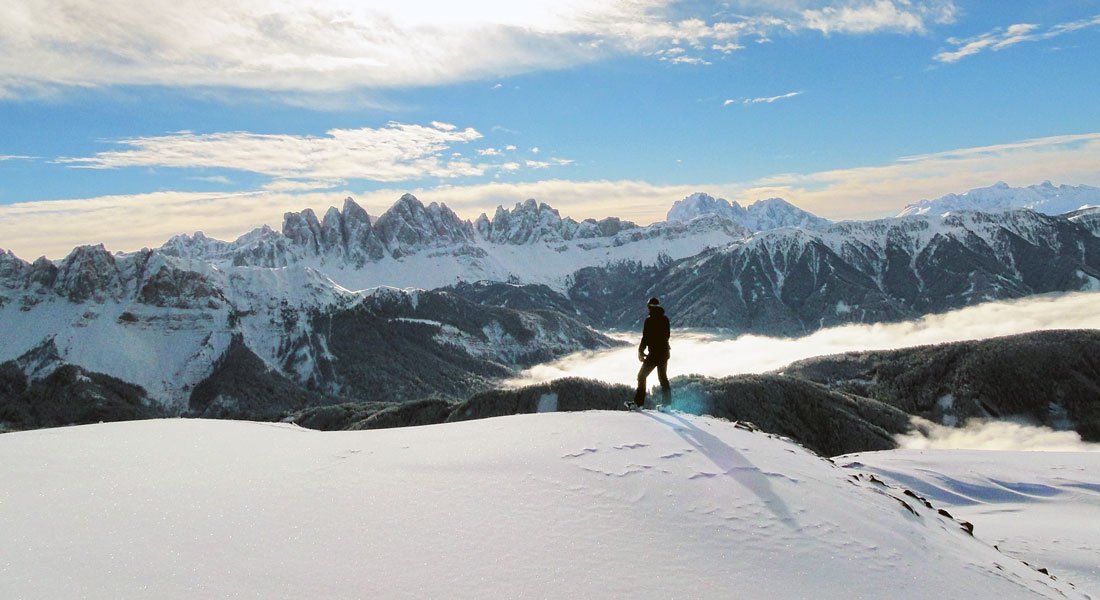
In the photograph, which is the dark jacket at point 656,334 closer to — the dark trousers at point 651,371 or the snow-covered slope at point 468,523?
the dark trousers at point 651,371

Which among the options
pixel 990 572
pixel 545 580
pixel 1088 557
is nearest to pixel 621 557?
pixel 545 580

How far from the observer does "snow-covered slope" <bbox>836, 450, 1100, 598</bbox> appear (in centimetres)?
1848

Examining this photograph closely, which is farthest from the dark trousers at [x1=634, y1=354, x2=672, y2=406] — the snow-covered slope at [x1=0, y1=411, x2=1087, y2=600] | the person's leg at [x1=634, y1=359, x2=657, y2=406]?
the snow-covered slope at [x1=0, y1=411, x2=1087, y2=600]

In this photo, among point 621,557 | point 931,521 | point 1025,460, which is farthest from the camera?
point 1025,460

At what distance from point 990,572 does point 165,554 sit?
45.9 ft

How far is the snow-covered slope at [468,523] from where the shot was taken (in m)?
8.36

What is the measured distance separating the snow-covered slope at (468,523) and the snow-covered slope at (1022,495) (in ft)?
17.2

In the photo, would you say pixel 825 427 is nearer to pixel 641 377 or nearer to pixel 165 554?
pixel 641 377

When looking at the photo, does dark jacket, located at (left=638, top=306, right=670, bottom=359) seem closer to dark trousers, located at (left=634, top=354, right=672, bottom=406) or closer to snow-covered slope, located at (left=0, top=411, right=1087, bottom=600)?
dark trousers, located at (left=634, top=354, right=672, bottom=406)

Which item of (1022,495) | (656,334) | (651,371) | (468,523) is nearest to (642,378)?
(651,371)

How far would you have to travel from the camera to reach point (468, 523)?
33.3 feet

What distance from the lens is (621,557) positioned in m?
9.39

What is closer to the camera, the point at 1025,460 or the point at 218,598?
the point at 218,598

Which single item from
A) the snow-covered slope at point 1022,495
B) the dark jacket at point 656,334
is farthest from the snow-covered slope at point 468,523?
the snow-covered slope at point 1022,495
